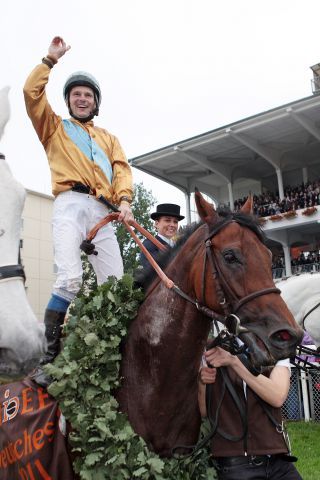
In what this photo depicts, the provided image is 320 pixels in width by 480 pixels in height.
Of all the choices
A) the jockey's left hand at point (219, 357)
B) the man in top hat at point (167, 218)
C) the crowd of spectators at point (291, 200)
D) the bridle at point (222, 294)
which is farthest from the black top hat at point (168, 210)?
the crowd of spectators at point (291, 200)

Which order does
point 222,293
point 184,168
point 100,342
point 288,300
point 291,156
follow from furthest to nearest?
1. point 184,168
2. point 291,156
3. point 288,300
4. point 100,342
5. point 222,293

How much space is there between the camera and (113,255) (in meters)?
3.93

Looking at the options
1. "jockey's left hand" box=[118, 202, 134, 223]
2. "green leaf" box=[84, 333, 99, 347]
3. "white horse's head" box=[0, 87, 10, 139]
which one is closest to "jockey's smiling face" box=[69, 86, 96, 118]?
"jockey's left hand" box=[118, 202, 134, 223]

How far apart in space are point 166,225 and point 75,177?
177cm

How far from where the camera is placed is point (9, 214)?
2.32m

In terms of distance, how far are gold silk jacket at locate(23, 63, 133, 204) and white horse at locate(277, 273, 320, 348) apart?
11.8ft

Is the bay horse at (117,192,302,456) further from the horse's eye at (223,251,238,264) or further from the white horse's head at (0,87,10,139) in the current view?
the white horse's head at (0,87,10,139)

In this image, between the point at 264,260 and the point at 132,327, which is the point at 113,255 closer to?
the point at 132,327

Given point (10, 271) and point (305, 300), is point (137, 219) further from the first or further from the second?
point (10, 271)

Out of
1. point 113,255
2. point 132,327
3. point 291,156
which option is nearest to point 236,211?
point 132,327

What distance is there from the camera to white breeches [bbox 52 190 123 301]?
3.47 m

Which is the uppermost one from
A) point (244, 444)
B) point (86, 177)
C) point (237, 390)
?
point (86, 177)

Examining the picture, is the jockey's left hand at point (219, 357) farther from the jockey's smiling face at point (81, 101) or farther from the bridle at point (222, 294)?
the jockey's smiling face at point (81, 101)

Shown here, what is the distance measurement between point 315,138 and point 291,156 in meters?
2.75
